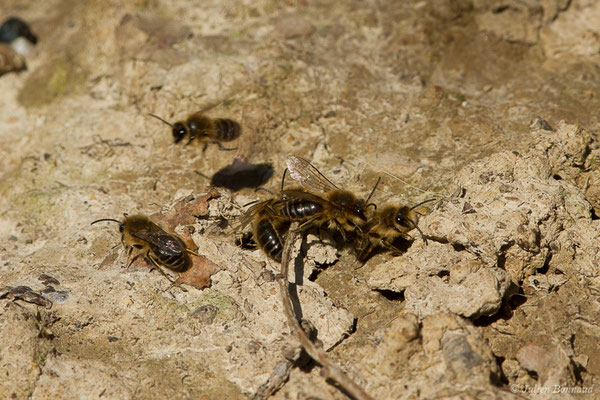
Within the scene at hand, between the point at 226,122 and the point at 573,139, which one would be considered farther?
the point at 226,122

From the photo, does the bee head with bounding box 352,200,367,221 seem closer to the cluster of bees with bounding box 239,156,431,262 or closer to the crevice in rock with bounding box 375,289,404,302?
the cluster of bees with bounding box 239,156,431,262

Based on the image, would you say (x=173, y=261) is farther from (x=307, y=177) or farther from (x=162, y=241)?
(x=307, y=177)

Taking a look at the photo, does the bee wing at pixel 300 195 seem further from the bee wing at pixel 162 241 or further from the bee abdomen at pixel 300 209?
the bee wing at pixel 162 241

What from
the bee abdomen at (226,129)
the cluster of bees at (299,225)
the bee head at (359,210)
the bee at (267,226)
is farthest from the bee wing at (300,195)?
the bee abdomen at (226,129)

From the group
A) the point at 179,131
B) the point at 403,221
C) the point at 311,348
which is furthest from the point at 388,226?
the point at 179,131

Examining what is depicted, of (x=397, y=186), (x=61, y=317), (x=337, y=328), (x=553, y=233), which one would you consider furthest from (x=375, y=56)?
(x=61, y=317)

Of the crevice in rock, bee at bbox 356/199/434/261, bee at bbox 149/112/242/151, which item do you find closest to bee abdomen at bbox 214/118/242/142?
bee at bbox 149/112/242/151

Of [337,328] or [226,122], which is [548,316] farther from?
[226,122]
